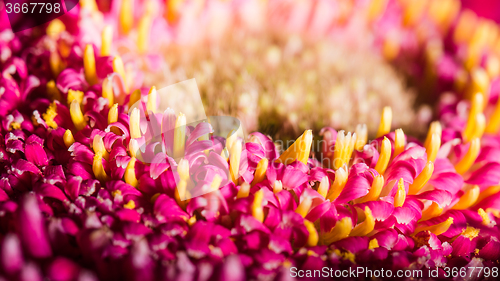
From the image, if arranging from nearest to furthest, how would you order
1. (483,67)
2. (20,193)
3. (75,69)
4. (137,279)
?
1. (137,279)
2. (20,193)
3. (75,69)
4. (483,67)

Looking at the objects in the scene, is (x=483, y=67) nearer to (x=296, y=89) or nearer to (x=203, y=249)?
(x=296, y=89)

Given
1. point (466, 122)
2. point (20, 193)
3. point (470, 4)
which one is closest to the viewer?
point (20, 193)

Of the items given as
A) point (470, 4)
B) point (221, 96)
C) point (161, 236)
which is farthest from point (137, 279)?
point (470, 4)

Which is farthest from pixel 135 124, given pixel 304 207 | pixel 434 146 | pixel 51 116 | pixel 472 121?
pixel 472 121

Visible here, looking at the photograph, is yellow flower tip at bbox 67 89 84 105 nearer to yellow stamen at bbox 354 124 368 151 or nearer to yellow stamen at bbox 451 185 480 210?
yellow stamen at bbox 354 124 368 151

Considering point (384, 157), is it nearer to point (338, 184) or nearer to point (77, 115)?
point (338, 184)

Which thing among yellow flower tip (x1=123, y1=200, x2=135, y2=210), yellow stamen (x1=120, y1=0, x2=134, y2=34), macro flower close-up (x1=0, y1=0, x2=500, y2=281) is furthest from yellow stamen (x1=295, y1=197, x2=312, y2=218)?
yellow stamen (x1=120, y1=0, x2=134, y2=34)

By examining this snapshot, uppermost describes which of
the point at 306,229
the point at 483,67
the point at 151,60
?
the point at 151,60

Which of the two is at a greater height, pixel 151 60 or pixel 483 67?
pixel 151 60
